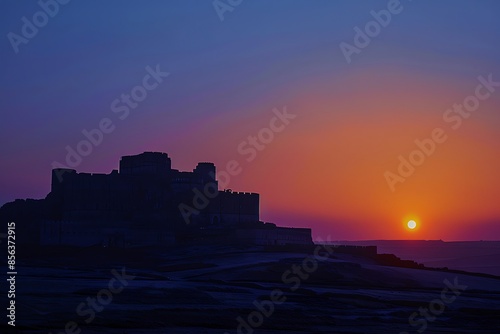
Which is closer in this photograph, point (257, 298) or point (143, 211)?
point (257, 298)

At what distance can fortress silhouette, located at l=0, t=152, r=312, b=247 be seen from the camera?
195 feet

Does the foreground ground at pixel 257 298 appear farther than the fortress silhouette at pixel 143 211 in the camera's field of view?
No

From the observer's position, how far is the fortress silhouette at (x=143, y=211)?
5947 cm

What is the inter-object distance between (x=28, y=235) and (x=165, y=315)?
41.3m

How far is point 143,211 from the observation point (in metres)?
63.5

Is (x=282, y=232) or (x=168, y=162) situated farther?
(x=168, y=162)

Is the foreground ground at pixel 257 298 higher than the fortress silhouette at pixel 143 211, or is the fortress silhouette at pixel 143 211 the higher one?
the fortress silhouette at pixel 143 211

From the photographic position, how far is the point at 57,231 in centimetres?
5906

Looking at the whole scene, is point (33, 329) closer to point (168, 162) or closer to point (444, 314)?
point (444, 314)

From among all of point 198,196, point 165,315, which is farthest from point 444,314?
point 198,196

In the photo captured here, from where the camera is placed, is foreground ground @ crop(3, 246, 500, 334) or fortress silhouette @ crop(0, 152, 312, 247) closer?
foreground ground @ crop(3, 246, 500, 334)

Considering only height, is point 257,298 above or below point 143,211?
below

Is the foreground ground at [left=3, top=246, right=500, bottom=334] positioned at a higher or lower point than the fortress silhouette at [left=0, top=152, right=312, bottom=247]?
lower

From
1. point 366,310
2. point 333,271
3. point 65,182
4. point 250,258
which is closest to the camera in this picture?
point 366,310
